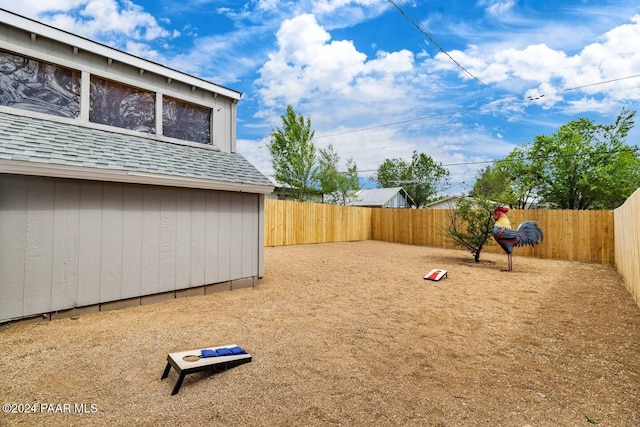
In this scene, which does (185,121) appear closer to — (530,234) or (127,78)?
(127,78)

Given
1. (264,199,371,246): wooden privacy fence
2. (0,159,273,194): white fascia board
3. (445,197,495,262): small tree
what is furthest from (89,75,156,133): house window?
(445,197,495,262): small tree

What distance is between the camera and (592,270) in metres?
8.44

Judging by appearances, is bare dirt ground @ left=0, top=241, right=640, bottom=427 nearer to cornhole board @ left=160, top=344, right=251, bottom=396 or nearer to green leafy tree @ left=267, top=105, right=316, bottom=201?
cornhole board @ left=160, top=344, right=251, bottom=396

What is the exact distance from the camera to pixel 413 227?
14.8 meters

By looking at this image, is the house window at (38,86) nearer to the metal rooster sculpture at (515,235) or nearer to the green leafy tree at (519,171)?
the metal rooster sculpture at (515,235)

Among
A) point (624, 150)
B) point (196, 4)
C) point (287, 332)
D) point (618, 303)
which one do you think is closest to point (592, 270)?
point (618, 303)

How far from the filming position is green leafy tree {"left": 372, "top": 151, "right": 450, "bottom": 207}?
34.5 meters

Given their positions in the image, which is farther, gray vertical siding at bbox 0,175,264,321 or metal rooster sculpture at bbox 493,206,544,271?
metal rooster sculpture at bbox 493,206,544,271

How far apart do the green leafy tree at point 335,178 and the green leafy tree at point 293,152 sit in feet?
2.23

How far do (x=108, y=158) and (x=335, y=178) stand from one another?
1593cm

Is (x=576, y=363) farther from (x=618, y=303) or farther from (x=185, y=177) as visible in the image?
(x=185, y=177)

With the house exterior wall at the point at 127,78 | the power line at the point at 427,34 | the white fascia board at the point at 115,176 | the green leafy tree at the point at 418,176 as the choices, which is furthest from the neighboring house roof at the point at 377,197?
the white fascia board at the point at 115,176

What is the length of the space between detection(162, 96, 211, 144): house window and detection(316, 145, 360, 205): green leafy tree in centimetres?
1292

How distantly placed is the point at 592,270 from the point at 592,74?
356 inches
